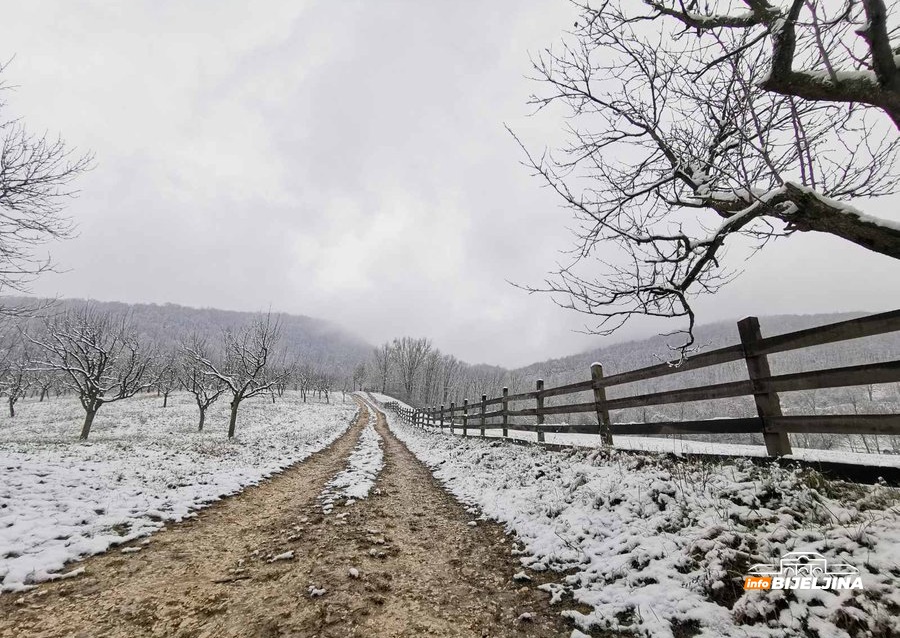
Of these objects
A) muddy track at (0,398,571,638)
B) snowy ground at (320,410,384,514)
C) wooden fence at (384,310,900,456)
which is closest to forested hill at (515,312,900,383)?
snowy ground at (320,410,384,514)

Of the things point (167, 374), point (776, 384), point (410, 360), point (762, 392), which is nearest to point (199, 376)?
point (167, 374)

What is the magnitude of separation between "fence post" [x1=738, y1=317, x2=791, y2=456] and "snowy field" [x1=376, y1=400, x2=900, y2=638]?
384 mm

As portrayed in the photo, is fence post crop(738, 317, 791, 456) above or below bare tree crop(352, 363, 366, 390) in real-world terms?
below

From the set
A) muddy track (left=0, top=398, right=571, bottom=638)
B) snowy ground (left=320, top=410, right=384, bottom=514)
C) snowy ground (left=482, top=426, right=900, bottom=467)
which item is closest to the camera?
muddy track (left=0, top=398, right=571, bottom=638)

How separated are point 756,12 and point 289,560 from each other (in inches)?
275

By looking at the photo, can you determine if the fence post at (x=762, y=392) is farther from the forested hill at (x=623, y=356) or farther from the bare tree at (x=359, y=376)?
the forested hill at (x=623, y=356)

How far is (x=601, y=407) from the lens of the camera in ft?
23.2

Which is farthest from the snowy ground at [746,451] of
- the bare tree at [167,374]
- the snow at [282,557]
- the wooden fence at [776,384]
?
the bare tree at [167,374]

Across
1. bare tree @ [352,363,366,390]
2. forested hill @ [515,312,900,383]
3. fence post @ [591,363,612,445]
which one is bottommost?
fence post @ [591,363,612,445]

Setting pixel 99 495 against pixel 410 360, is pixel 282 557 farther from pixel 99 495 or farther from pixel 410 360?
pixel 410 360

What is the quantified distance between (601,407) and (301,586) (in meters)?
5.62

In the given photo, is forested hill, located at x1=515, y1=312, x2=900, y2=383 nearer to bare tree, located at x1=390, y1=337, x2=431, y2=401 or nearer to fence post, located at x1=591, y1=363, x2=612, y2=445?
bare tree, located at x1=390, y1=337, x2=431, y2=401

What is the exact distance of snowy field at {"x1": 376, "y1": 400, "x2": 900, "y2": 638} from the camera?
7.60ft

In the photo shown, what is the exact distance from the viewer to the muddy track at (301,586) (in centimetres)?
291
